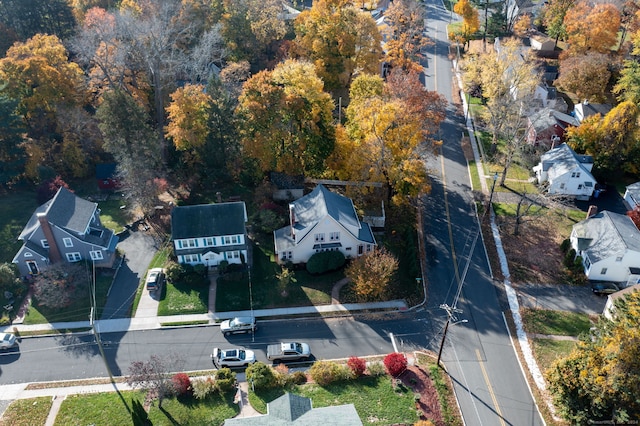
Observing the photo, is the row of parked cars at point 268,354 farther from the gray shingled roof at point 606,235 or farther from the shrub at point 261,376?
the gray shingled roof at point 606,235

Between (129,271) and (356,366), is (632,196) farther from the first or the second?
(129,271)

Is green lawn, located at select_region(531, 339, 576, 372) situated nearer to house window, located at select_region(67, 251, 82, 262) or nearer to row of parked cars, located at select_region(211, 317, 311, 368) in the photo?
row of parked cars, located at select_region(211, 317, 311, 368)

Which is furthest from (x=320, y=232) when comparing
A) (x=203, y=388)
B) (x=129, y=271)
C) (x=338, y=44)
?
(x=338, y=44)

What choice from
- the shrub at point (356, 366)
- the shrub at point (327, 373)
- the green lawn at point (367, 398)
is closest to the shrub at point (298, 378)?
the green lawn at point (367, 398)

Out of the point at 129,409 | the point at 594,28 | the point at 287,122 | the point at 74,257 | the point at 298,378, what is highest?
the point at 594,28

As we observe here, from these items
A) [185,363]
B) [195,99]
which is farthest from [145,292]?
[195,99]

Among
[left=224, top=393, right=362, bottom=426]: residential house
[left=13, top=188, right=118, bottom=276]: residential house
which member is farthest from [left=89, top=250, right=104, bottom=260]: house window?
[left=224, top=393, right=362, bottom=426]: residential house

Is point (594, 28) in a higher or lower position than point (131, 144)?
higher

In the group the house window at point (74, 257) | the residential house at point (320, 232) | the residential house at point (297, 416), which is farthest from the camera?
the house window at point (74, 257)
